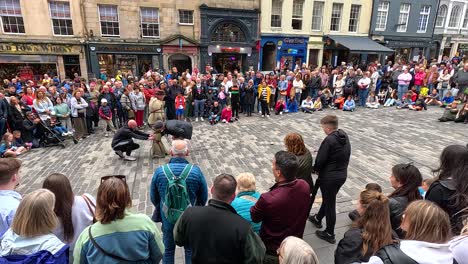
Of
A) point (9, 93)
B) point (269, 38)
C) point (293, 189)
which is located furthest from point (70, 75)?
point (293, 189)

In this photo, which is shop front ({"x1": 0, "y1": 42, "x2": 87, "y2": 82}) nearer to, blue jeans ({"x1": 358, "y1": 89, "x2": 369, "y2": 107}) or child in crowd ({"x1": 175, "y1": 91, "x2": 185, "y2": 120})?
child in crowd ({"x1": 175, "y1": 91, "x2": 185, "y2": 120})

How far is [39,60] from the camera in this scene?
55.8ft

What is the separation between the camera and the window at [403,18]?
24.3 metres

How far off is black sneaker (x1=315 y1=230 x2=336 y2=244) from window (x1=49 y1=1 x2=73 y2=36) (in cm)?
1924

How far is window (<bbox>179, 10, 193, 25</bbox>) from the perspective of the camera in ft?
63.2

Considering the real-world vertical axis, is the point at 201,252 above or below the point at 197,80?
below

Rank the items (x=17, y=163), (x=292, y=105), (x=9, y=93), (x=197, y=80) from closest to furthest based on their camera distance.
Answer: (x=17, y=163)
(x=9, y=93)
(x=197, y=80)
(x=292, y=105)

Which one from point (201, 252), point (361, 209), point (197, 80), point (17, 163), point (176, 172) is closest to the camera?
point (201, 252)

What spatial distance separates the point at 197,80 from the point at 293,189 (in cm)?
987

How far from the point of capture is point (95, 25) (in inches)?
695

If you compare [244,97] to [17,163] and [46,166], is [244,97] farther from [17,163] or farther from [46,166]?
[17,163]

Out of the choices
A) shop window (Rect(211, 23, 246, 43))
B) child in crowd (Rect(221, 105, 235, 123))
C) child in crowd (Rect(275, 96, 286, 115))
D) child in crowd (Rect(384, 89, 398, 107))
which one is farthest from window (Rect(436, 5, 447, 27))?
child in crowd (Rect(221, 105, 235, 123))

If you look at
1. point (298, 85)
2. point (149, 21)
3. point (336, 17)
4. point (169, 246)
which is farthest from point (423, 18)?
point (169, 246)

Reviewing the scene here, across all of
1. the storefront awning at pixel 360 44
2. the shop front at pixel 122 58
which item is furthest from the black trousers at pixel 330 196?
the storefront awning at pixel 360 44
